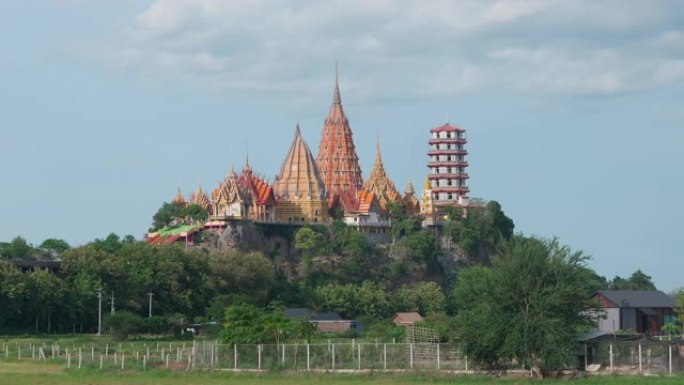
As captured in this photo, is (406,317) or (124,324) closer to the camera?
(124,324)

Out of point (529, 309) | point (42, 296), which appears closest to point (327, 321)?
point (42, 296)

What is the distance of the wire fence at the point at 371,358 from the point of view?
200 feet

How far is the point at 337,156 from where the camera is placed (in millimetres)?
185625

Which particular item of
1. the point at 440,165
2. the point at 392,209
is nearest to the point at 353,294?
the point at 392,209

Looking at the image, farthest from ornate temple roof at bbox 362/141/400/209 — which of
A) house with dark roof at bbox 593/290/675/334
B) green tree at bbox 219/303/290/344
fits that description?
green tree at bbox 219/303/290/344

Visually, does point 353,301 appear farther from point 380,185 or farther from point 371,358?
point 371,358

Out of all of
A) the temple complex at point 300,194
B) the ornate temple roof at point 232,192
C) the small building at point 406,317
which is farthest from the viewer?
the temple complex at point 300,194

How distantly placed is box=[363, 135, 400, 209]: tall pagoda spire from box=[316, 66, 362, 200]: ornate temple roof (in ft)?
5.44

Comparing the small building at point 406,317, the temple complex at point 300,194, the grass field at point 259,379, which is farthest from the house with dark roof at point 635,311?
the grass field at point 259,379

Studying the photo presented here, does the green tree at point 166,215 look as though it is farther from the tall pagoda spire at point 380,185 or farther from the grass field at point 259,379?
the grass field at point 259,379

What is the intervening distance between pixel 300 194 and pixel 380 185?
16.6m

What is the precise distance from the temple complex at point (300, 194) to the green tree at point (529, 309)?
106426 millimetres

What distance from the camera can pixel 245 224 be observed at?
521ft

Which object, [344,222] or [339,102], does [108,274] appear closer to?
[344,222]
